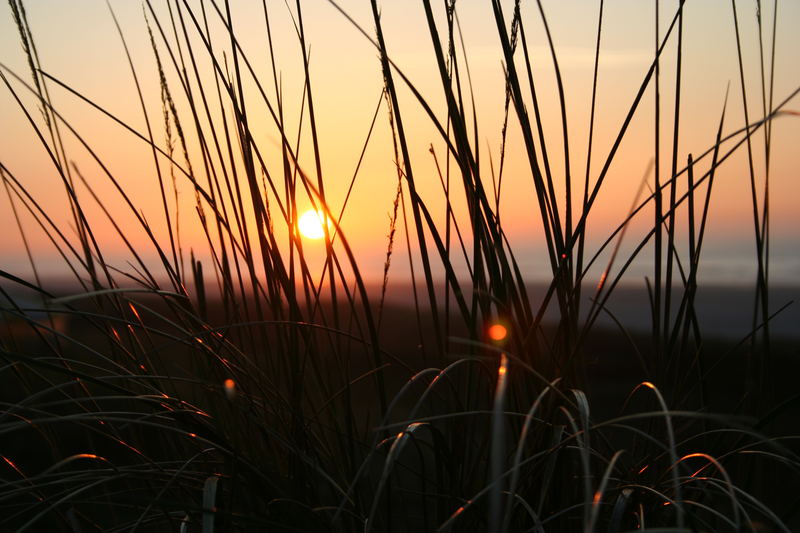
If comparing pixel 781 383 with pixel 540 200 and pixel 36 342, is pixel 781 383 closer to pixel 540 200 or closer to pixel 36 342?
pixel 540 200

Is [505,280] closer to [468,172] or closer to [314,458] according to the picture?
[468,172]

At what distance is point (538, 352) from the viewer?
75 cm

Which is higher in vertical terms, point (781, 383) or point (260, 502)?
point (260, 502)

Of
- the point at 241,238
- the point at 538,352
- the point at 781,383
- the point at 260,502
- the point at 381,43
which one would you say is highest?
the point at 381,43

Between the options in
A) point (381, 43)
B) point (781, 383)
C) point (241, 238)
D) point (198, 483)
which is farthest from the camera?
point (781, 383)

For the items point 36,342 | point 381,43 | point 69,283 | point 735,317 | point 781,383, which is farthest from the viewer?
point 69,283

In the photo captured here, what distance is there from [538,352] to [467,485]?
17 centimetres

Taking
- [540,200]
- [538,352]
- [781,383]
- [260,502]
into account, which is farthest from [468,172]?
[781,383]

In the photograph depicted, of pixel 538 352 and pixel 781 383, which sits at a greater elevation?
pixel 538 352

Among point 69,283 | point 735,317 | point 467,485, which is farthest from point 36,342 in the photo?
point 69,283

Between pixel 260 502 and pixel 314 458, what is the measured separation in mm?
131

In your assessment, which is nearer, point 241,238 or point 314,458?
point 314,458

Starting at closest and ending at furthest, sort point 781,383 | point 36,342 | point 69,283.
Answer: point 781,383, point 36,342, point 69,283

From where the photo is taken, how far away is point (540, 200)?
2.47 feet
